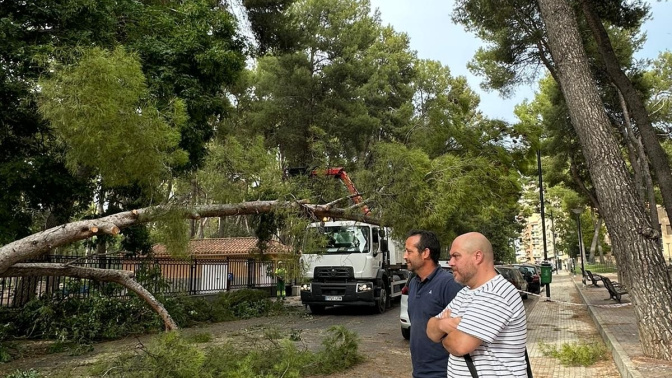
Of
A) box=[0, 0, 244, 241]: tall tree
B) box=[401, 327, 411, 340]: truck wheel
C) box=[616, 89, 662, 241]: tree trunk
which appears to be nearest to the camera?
box=[0, 0, 244, 241]: tall tree

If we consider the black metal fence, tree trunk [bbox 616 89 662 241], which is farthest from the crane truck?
tree trunk [bbox 616 89 662 241]

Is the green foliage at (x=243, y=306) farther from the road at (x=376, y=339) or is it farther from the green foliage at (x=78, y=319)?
the green foliage at (x=78, y=319)

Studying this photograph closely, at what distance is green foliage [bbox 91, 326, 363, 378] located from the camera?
5.65 meters

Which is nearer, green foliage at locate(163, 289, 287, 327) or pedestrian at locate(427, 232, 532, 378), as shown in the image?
pedestrian at locate(427, 232, 532, 378)

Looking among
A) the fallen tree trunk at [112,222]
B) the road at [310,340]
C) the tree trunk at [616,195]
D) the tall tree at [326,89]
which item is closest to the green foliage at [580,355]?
the tree trunk at [616,195]

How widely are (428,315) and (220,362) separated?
156 inches

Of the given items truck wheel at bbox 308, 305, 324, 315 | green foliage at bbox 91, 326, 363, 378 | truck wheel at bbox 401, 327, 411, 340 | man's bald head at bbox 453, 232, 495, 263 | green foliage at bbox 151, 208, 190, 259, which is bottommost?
truck wheel at bbox 308, 305, 324, 315

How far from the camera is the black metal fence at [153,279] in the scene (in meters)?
11.7

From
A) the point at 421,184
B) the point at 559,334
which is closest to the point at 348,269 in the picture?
the point at 559,334

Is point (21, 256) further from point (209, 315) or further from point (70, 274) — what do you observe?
point (209, 315)

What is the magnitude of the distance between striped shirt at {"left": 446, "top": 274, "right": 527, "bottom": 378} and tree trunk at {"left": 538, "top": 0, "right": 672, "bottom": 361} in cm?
630

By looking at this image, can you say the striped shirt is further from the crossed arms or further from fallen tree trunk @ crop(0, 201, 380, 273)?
fallen tree trunk @ crop(0, 201, 380, 273)

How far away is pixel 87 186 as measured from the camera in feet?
38.7

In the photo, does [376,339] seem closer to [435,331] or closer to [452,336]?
[435,331]
